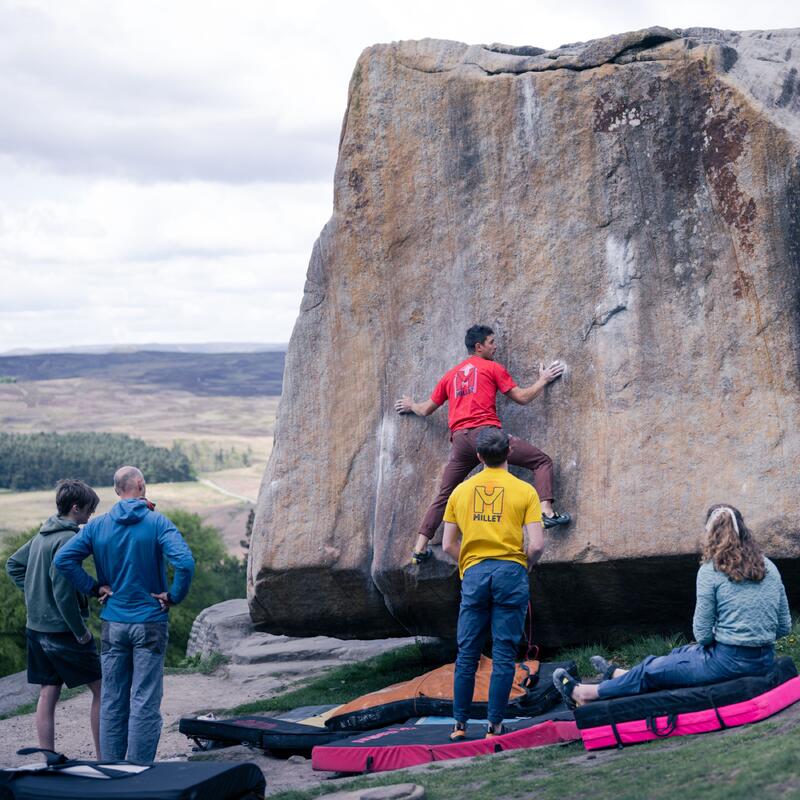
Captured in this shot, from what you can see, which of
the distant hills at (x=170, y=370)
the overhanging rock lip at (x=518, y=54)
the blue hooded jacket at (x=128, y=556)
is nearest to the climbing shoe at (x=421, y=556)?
the blue hooded jacket at (x=128, y=556)

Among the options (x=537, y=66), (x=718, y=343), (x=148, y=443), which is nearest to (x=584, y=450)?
(x=718, y=343)

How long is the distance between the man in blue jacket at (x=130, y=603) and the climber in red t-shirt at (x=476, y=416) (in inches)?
123

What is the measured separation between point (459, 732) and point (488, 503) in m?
1.86

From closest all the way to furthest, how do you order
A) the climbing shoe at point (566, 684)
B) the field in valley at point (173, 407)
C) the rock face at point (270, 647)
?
1. the climbing shoe at point (566, 684)
2. the rock face at point (270, 647)
3. the field in valley at point (173, 407)

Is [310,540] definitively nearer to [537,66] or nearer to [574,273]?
[574,273]

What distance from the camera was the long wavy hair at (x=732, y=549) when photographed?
7.69 m

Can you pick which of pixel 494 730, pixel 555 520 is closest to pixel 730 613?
pixel 494 730

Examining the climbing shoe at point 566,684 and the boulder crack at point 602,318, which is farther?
the boulder crack at point 602,318

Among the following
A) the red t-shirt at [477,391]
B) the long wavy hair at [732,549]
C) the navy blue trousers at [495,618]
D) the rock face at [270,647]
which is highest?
the red t-shirt at [477,391]

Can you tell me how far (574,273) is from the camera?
11367 mm

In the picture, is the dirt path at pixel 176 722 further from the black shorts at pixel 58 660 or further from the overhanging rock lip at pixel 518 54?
the overhanging rock lip at pixel 518 54

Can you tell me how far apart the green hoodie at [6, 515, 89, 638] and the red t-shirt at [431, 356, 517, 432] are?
3.76 metres

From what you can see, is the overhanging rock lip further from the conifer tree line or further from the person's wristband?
the conifer tree line

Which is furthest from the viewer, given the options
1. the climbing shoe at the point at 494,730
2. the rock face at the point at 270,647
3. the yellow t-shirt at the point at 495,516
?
the rock face at the point at 270,647
